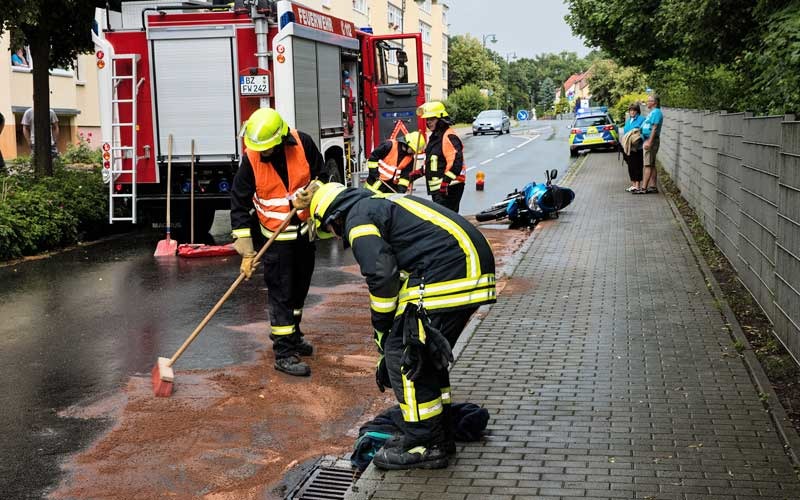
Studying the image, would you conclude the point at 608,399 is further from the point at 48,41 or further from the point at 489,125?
the point at 489,125

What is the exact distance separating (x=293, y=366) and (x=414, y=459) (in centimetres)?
231

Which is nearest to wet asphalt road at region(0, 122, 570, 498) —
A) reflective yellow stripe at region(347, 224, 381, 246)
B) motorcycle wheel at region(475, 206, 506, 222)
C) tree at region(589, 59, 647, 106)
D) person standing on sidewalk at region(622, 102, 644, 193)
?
reflective yellow stripe at region(347, 224, 381, 246)

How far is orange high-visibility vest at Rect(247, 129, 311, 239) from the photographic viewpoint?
7438 millimetres

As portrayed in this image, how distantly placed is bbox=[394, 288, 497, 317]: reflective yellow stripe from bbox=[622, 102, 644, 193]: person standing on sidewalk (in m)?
14.9

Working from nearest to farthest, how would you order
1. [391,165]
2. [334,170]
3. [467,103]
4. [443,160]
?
[443,160]
[391,165]
[334,170]
[467,103]

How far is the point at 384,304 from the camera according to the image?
509 cm

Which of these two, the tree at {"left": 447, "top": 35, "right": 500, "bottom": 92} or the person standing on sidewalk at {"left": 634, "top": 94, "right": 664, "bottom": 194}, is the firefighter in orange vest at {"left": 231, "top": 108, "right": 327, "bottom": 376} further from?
the tree at {"left": 447, "top": 35, "right": 500, "bottom": 92}

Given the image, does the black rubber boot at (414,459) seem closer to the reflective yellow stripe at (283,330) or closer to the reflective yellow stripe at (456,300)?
the reflective yellow stripe at (456,300)

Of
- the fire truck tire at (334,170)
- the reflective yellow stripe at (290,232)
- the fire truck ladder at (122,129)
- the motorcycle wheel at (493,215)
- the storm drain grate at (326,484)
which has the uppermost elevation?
the fire truck ladder at (122,129)

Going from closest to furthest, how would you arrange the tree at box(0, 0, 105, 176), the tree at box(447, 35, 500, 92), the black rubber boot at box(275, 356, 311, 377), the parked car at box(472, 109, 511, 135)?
the black rubber boot at box(275, 356, 311, 377)
the tree at box(0, 0, 105, 176)
the parked car at box(472, 109, 511, 135)
the tree at box(447, 35, 500, 92)

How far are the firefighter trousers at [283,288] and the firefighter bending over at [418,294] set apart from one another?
89.0 inches

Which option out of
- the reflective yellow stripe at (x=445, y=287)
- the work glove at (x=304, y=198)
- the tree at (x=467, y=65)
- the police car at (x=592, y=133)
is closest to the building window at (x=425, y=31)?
the tree at (x=467, y=65)

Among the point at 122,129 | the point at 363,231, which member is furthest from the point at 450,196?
the point at 363,231

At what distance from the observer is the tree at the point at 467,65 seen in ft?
312
